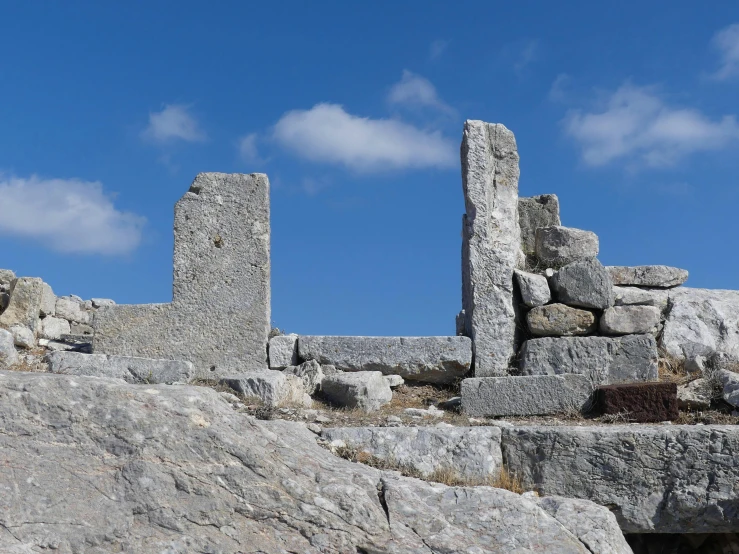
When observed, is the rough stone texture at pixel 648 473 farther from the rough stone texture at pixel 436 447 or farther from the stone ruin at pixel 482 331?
the stone ruin at pixel 482 331

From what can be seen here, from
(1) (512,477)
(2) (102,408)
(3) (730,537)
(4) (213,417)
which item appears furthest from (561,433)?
(2) (102,408)

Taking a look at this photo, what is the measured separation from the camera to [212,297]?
8.44m

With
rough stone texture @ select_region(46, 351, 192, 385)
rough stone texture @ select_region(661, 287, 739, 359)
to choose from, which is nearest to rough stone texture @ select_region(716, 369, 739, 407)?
rough stone texture @ select_region(661, 287, 739, 359)

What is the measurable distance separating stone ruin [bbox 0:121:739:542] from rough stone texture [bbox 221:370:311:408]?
1 cm

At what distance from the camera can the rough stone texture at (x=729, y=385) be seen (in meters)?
7.45

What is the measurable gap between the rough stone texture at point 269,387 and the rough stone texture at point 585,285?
112 inches

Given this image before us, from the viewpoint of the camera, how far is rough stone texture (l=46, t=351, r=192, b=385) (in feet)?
24.8

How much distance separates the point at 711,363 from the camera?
334 inches

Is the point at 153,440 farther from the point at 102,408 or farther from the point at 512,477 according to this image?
the point at 512,477

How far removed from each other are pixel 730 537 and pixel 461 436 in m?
2.65

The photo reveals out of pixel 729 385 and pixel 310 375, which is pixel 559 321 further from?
pixel 310 375

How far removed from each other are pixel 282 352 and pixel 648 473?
3.68 metres

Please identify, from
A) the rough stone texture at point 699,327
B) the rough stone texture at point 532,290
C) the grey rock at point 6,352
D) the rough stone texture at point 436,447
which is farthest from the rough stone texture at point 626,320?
the grey rock at point 6,352

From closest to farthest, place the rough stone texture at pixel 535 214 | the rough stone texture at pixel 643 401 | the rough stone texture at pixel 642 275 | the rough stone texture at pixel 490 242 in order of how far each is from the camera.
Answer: the rough stone texture at pixel 643 401, the rough stone texture at pixel 490 242, the rough stone texture at pixel 642 275, the rough stone texture at pixel 535 214
